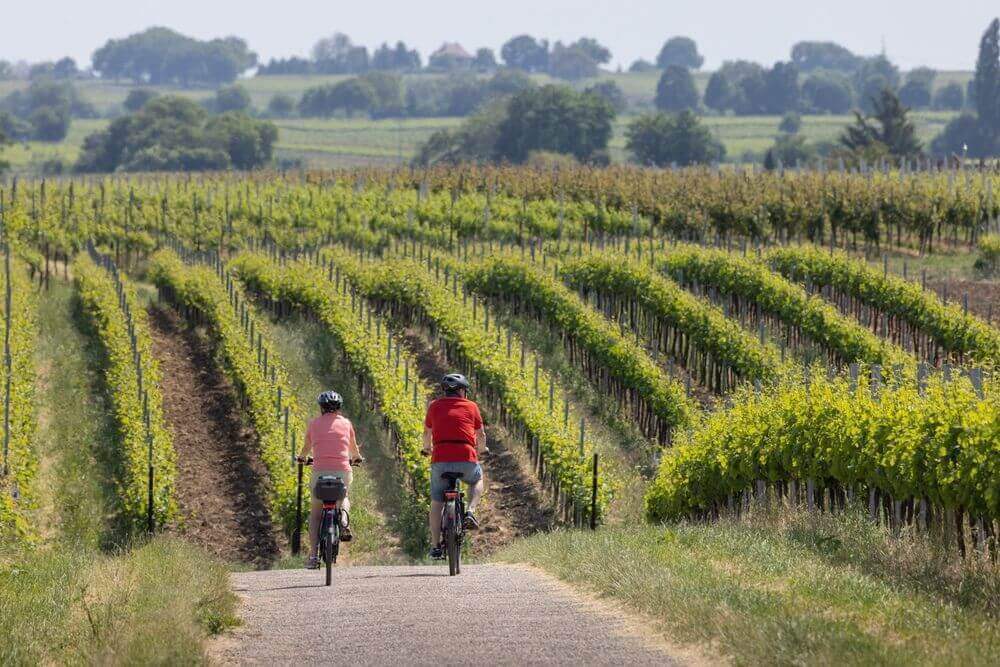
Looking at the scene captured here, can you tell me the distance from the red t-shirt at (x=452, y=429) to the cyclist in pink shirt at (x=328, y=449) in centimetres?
67

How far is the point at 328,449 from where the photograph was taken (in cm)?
1412

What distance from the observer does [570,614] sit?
11.0 m

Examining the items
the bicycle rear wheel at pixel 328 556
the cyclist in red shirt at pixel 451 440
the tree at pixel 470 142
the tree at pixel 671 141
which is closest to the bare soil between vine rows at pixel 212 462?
the cyclist in red shirt at pixel 451 440

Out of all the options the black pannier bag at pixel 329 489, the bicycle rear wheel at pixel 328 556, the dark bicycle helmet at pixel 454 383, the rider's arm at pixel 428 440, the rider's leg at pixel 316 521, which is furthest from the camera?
the rider's arm at pixel 428 440

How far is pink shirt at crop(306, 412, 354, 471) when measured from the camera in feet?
46.3

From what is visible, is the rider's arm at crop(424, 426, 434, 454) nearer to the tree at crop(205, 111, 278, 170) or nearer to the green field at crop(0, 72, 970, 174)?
the tree at crop(205, 111, 278, 170)

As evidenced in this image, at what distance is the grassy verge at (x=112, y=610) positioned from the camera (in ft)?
Answer: 31.8

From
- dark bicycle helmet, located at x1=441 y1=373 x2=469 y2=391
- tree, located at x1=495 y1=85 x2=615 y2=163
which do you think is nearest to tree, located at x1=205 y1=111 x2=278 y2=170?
tree, located at x1=495 y1=85 x2=615 y2=163

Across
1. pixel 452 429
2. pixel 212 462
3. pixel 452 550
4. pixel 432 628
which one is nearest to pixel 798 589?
pixel 432 628

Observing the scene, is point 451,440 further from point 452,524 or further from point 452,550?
point 452,550

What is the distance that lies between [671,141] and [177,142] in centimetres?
3618

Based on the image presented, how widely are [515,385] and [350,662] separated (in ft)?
61.2

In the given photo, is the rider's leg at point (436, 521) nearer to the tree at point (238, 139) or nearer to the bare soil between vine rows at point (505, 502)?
the bare soil between vine rows at point (505, 502)

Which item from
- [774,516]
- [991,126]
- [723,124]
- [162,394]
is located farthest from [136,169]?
[774,516]
